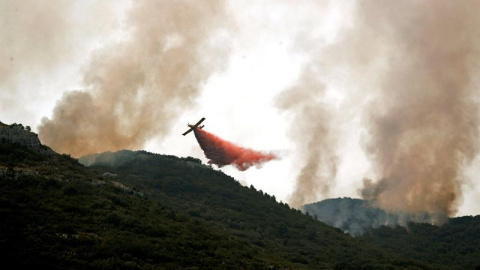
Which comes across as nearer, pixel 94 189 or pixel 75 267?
pixel 75 267

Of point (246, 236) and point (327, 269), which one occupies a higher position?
point (246, 236)

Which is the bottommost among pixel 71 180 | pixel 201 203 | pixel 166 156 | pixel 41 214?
pixel 41 214

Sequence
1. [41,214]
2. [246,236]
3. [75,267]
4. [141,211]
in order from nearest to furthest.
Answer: [75,267]
[41,214]
[141,211]
[246,236]

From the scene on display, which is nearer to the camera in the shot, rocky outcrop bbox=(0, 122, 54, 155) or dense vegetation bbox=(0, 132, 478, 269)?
dense vegetation bbox=(0, 132, 478, 269)

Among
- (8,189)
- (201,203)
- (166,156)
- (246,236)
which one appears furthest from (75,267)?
(166,156)

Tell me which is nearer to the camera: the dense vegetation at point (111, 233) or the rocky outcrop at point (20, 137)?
the dense vegetation at point (111, 233)

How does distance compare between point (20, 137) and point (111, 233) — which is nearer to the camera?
point (111, 233)

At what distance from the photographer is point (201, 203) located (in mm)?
134125

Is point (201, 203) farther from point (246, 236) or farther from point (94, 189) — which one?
point (94, 189)

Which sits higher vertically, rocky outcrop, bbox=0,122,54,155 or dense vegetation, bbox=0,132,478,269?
rocky outcrop, bbox=0,122,54,155

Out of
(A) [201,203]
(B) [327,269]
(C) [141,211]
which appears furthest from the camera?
(A) [201,203]

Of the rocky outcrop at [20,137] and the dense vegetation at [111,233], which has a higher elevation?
the rocky outcrop at [20,137]

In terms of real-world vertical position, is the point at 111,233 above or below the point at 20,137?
below

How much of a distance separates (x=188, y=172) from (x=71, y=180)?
104985mm
